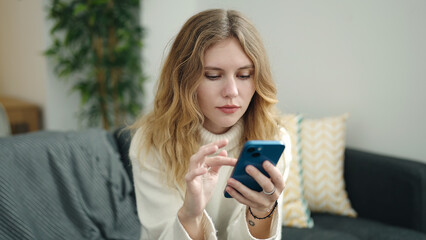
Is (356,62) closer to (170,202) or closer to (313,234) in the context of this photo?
(313,234)

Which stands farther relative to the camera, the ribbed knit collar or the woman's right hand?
the ribbed knit collar

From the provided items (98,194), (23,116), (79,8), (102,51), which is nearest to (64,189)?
(98,194)

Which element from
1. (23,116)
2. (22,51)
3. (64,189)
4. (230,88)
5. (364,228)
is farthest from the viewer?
(22,51)

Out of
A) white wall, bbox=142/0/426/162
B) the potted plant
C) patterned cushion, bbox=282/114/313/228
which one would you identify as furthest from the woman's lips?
the potted plant

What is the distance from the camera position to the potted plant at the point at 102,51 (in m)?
2.84

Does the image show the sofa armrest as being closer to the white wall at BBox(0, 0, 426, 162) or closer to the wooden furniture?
the white wall at BBox(0, 0, 426, 162)

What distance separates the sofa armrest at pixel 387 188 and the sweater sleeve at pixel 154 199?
1.00 m

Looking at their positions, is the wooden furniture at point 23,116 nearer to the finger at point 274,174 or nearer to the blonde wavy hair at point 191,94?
the blonde wavy hair at point 191,94

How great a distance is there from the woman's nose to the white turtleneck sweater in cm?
20

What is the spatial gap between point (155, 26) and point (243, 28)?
81.8 inches

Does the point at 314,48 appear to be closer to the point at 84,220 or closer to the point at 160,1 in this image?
the point at 84,220

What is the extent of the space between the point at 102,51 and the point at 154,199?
2212 millimetres

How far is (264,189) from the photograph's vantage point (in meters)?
0.84

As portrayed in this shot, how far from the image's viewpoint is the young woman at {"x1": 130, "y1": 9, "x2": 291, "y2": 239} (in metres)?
0.89
